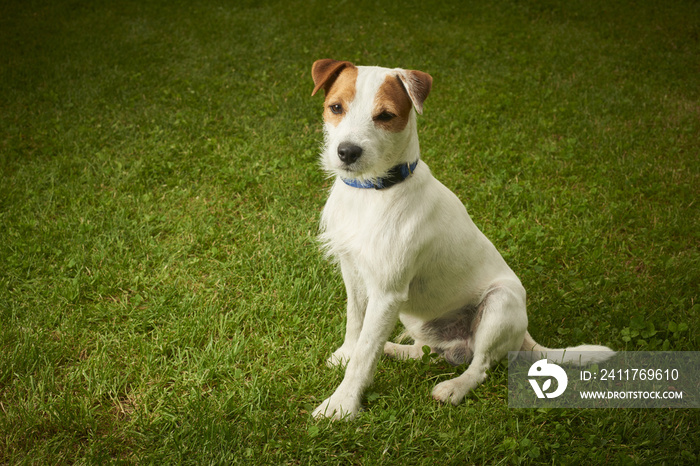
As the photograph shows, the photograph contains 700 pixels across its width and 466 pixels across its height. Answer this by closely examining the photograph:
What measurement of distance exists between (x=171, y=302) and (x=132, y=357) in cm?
62

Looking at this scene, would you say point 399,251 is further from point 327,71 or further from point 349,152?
point 327,71

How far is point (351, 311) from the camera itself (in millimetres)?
Answer: 3334

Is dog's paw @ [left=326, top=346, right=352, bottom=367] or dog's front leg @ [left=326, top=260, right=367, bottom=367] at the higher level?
dog's front leg @ [left=326, top=260, right=367, bottom=367]

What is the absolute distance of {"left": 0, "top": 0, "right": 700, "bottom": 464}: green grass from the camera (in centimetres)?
289

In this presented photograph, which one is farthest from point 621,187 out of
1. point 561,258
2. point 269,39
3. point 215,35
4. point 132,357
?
point 215,35

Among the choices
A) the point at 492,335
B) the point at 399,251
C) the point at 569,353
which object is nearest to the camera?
the point at 399,251

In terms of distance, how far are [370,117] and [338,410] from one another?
1.73 metres

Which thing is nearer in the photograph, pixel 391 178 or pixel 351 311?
pixel 391 178

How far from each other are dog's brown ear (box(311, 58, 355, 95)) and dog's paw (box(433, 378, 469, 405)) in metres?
2.01

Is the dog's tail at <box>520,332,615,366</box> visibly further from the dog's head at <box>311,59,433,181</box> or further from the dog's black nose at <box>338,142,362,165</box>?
the dog's black nose at <box>338,142,362,165</box>

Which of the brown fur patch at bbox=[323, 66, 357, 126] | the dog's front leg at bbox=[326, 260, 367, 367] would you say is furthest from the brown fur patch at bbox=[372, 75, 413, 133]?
the dog's front leg at bbox=[326, 260, 367, 367]

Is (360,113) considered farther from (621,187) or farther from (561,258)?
(621,187)

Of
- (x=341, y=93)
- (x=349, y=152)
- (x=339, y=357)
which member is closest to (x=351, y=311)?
(x=339, y=357)

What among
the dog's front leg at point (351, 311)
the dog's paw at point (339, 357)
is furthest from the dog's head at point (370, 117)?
the dog's paw at point (339, 357)
